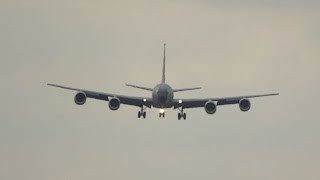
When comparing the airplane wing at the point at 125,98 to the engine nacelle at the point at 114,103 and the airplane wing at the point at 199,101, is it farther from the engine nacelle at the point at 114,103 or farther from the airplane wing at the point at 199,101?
the airplane wing at the point at 199,101

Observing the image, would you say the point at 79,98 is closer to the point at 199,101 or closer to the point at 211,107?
the point at 199,101

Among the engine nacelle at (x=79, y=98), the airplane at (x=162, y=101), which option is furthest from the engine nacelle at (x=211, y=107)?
the engine nacelle at (x=79, y=98)

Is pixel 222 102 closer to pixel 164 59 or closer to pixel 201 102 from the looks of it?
pixel 201 102

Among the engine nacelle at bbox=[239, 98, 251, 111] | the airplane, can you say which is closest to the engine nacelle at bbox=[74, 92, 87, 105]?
the airplane

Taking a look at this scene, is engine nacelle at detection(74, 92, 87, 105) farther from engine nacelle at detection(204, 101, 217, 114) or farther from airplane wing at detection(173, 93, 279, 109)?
engine nacelle at detection(204, 101, 217, 114)

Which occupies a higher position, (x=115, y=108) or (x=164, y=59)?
(x=164, y=59)

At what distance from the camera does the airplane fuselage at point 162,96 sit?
6358 inches

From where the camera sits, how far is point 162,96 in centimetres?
16150

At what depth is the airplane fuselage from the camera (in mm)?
161500

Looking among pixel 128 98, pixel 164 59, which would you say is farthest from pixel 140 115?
pixel 164 59

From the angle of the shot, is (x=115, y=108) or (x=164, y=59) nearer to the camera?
(x=115, y=108)

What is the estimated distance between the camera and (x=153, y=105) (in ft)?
539

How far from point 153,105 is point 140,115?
Result: 4.57 m

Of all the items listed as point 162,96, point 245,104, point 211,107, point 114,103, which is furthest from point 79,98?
point 245,104
